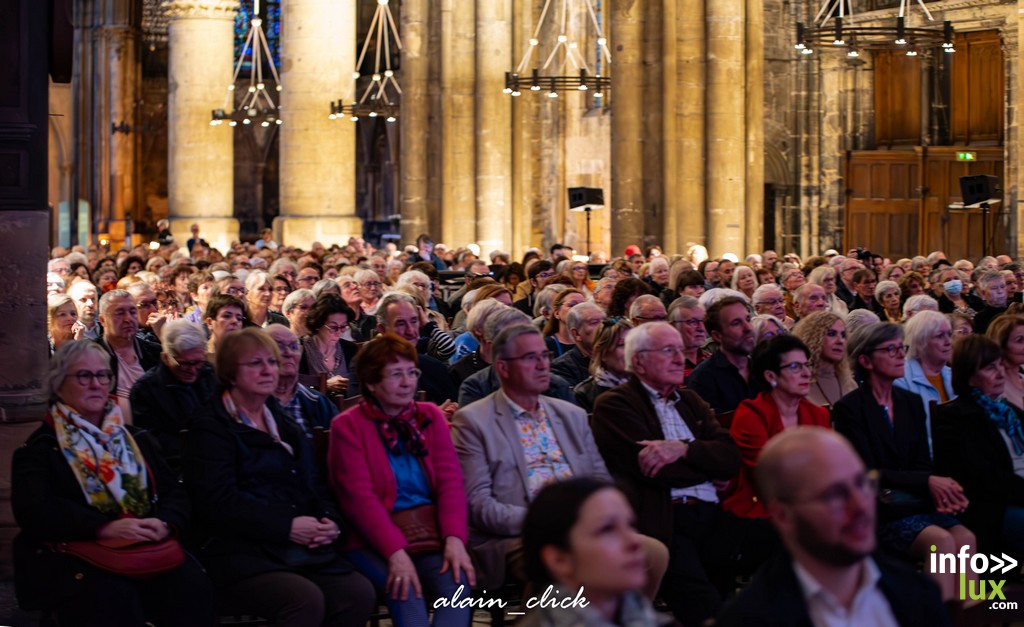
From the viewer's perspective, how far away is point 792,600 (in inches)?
147

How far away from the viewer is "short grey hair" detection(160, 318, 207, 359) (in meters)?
7.44

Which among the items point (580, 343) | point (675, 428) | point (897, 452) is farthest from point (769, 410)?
point (580, 343)

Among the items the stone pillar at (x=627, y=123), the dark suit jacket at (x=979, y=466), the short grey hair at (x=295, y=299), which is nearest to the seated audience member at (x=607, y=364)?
the dark suit jacket at (x=979, y=466)

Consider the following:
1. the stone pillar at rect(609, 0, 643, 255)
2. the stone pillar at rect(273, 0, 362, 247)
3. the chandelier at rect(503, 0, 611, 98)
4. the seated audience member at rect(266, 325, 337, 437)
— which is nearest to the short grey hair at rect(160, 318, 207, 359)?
the seated audience member at rect(266, 325, 337, 437)

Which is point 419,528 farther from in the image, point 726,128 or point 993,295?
point 726,128

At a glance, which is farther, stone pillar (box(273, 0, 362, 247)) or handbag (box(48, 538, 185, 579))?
stone pillar (box(273, 0, 362, 247))

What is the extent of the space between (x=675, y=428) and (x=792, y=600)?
3.03m

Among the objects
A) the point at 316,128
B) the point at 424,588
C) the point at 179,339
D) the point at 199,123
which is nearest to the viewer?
the point at 424,588

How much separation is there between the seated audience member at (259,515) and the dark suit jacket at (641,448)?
118cm

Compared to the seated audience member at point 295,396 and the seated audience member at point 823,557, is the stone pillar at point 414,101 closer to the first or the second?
the seated audience member at point 295,396

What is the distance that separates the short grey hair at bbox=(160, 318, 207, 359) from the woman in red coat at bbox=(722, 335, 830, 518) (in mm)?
2505

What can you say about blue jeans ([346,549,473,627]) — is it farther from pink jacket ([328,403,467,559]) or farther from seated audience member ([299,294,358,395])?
seated audience member ([299,294,358,395])

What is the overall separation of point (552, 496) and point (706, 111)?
15965mm

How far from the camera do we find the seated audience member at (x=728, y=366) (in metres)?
7.86
